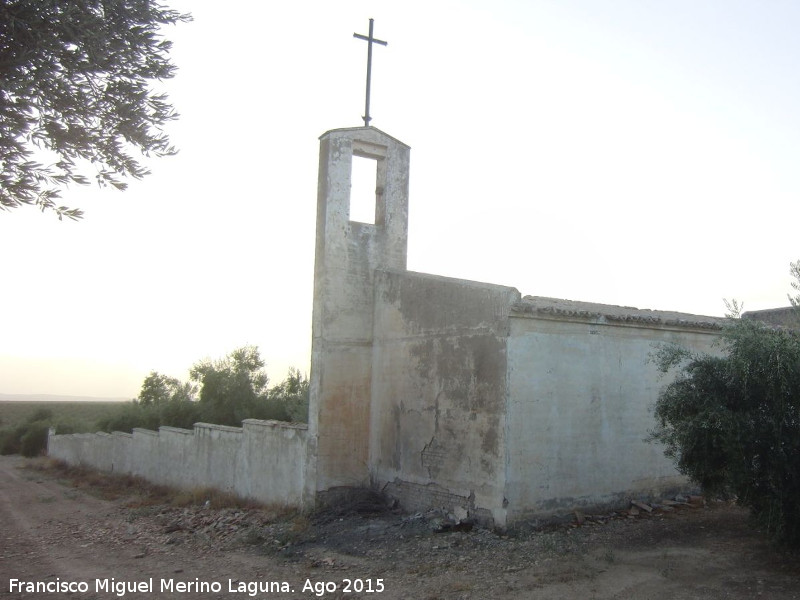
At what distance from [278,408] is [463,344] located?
15810mm

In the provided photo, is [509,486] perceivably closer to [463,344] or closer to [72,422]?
[463,344]

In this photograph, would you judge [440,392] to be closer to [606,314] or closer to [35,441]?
[606,314]

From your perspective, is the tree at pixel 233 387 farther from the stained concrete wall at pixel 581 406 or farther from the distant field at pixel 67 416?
the stained concrete wall at pixel 581 406

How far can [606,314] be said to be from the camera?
1158 centimetres

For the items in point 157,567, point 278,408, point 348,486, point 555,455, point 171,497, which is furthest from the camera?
point 278,408

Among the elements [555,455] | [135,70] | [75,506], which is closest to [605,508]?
[555,455]

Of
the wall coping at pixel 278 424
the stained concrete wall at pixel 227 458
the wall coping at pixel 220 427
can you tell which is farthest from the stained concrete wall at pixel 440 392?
the wall coping at pixel 220 427

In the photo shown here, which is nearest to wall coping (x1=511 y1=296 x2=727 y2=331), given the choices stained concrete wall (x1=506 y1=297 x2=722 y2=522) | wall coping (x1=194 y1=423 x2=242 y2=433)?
stained concrete wall (x1=506 y1=297 x2=722 y2=522)

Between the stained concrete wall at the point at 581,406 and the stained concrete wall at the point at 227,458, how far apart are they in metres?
4.50

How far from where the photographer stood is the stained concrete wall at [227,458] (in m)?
13.1

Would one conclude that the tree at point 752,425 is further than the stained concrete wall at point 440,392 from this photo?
No

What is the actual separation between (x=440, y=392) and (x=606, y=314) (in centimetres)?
321

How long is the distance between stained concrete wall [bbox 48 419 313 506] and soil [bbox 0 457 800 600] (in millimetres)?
669

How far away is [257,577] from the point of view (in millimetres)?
8875
